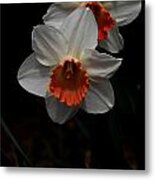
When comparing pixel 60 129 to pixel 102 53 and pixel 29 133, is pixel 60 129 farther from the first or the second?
pixel 102 53

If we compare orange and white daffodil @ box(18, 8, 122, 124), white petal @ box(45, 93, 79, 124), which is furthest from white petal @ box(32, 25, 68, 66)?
white petal @ box(45, 93, 79, 124)

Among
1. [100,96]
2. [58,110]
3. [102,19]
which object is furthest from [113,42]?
[58,110]

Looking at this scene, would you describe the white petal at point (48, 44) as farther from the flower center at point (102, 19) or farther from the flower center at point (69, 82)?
the flower center at point (102, 19)

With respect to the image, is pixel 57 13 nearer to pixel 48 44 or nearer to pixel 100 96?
pixel 48 44

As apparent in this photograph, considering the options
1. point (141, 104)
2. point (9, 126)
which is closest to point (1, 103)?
point (9, 126)

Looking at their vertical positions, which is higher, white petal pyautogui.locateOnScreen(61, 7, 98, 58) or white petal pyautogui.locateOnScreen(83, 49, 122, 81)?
white petal pyautogui.locateOnScreen(61, 7, 98, 58)

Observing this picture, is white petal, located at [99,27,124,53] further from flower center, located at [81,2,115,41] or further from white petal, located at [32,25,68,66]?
white petal, located at [32,25,68,66]

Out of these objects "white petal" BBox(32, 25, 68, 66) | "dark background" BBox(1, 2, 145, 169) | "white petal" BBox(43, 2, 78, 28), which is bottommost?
"dark background" BBox(1, 2, 145, 169)
